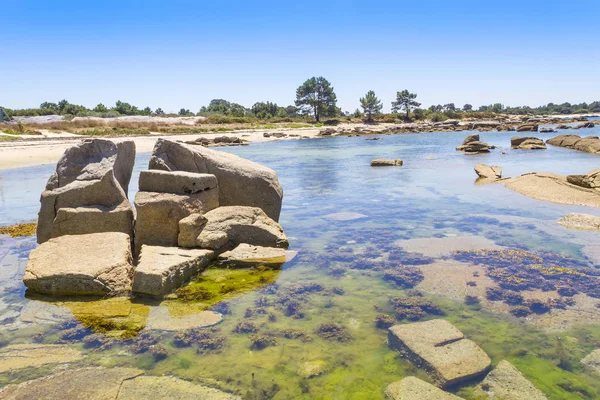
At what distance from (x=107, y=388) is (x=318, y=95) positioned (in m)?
90.7

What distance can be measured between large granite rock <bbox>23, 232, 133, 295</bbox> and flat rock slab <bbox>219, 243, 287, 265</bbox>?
69.1 inches

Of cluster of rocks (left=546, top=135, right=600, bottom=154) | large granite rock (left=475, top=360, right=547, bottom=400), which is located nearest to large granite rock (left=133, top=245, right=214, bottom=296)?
large granite rock (left=475, top=360, right=547, bottom=400)

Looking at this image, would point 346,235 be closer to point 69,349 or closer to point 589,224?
point 589,224

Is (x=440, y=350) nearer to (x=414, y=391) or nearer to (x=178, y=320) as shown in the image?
(x=414, y=391)

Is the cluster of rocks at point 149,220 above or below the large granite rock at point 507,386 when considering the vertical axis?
above

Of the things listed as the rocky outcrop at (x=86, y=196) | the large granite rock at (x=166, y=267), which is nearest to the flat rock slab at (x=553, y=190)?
the large granite rock at (x=166, y=267)

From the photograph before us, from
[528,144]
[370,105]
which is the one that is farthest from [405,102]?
[528,144]

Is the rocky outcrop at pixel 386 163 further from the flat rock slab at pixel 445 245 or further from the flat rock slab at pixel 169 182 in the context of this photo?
the flat rock slab at pixel 169 182

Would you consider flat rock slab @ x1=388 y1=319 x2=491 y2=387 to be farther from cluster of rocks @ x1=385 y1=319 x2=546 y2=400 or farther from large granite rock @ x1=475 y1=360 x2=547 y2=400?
large granite rock @ x1=475 y1=360 x2=547 y2=400

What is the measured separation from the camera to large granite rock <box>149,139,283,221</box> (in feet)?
31.6

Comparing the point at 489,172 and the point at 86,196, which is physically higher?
the point at 86,196

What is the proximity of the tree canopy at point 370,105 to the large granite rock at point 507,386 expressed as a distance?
305ft

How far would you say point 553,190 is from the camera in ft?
46.0

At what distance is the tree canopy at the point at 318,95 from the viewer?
91.1 meters
